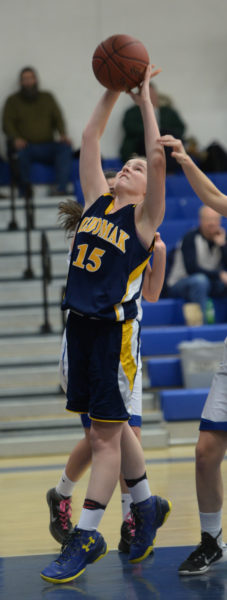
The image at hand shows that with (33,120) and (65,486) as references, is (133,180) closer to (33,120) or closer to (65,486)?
(65,486)

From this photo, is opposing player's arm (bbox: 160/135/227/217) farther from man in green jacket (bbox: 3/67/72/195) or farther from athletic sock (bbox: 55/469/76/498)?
man in green jacket (bbox: 3/67/72/195)

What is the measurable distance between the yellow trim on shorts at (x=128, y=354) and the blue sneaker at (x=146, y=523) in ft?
1.83

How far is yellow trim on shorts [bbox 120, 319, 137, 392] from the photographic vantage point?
10.4 feet

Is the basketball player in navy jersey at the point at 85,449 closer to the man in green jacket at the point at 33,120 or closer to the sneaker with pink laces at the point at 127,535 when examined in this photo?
the sneaker with pink laces at the point at 127,535

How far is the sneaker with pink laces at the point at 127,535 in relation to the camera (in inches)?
141

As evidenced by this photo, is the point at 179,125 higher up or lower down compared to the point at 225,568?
higher up

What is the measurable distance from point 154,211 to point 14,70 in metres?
7.58

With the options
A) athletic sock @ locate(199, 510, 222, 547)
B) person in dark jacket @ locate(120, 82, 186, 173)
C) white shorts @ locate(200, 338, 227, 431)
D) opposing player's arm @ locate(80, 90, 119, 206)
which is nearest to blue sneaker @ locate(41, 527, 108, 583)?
athletic sock @ locate(199, 510, 222, 547)

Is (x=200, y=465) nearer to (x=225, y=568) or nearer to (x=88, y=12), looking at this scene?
(x=225, y=568)

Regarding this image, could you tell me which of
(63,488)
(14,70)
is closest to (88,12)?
(14,70)

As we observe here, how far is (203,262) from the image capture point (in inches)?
295

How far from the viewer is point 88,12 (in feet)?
33.4

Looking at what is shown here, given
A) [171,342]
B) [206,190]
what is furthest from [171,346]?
[206,190]

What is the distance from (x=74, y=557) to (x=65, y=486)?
71 cm
